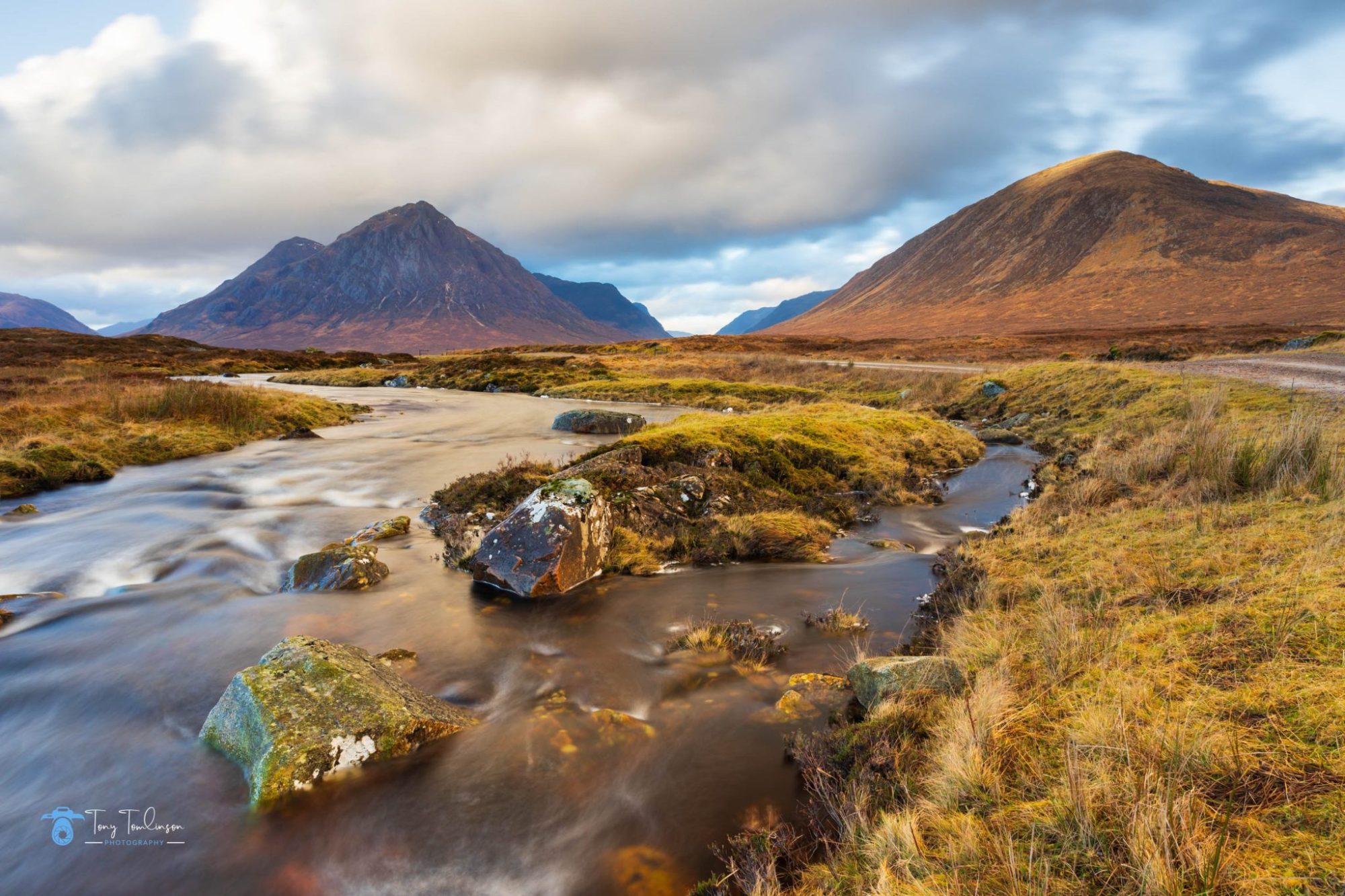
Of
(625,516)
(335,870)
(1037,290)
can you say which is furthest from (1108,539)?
(1037,290)

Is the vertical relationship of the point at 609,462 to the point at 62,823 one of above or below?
above

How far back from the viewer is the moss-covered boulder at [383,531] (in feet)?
43.1

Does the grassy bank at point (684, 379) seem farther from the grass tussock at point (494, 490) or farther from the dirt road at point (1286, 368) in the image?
the grass tussock at point (494, 490)

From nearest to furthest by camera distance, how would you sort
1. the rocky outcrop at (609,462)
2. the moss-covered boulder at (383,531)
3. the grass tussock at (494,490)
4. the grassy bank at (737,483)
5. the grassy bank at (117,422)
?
the grassy bank at (737,483) < the rocky outcrop at (609,462) < the moss-covered boulder at (383,531) < the grass tussock at (494,490) < the grassy bank at (117,422)

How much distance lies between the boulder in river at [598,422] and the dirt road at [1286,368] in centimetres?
2268

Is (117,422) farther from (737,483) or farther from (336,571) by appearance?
(737,483)

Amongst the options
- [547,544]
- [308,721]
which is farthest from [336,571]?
[308,721]

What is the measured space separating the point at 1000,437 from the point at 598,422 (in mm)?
17913

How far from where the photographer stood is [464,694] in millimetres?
7426

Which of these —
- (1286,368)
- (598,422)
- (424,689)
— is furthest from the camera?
(598,422)

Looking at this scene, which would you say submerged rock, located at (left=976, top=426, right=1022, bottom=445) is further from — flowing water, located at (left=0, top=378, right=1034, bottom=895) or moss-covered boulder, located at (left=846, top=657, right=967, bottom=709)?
moss-covered boulder, located at (left=846, top=657, right=967, bottom=709)

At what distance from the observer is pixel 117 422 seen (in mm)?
23922

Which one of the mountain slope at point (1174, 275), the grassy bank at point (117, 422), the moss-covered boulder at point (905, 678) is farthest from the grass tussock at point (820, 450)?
the mountain slope at point (1174, 275)

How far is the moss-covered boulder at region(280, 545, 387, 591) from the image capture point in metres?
10.5
